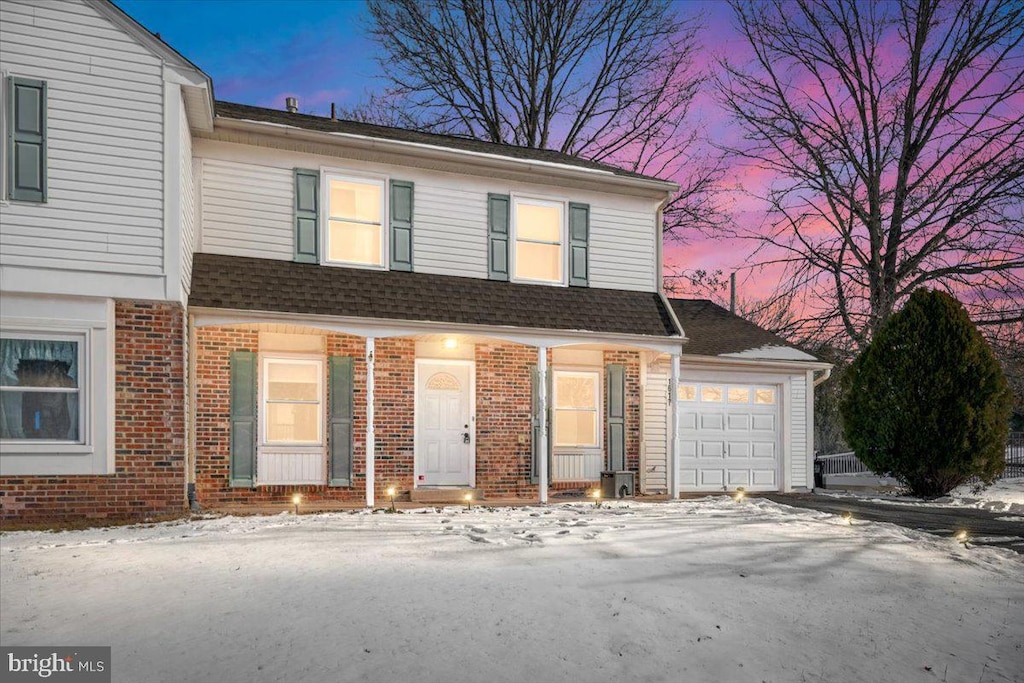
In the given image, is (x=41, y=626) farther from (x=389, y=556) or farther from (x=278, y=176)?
(x=278, y=176)

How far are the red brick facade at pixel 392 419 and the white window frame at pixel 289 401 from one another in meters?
0.34

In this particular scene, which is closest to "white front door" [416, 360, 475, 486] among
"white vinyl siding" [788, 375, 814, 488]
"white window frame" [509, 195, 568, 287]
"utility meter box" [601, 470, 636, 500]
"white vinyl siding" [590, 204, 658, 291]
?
"white window frame" [509, 195, 568, 287]

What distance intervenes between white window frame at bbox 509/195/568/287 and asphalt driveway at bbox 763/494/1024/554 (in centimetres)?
527

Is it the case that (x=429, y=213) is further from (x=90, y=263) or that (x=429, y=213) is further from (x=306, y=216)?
(x=90, y=263)

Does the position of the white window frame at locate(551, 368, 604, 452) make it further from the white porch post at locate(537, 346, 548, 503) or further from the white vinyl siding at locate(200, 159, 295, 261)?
the white vinyl siding at locate(200, 159, 295, 261)

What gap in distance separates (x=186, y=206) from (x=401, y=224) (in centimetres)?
330

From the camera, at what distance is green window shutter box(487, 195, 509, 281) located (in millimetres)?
13992

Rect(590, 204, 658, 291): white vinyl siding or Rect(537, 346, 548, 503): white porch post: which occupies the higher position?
Rect(590, 204, 658, 291): white vinyl siding

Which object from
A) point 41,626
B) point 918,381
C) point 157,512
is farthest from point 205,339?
point 918,381

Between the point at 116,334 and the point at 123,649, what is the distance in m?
5.61

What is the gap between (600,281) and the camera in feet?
48.2

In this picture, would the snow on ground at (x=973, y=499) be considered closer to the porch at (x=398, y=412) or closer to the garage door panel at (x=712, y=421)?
the garage door panel at (x=712, y=421)

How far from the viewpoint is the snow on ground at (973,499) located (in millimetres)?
13742

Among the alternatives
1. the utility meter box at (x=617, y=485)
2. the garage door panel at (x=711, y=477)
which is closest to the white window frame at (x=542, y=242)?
the utility meter box at (x=617, y=485)
